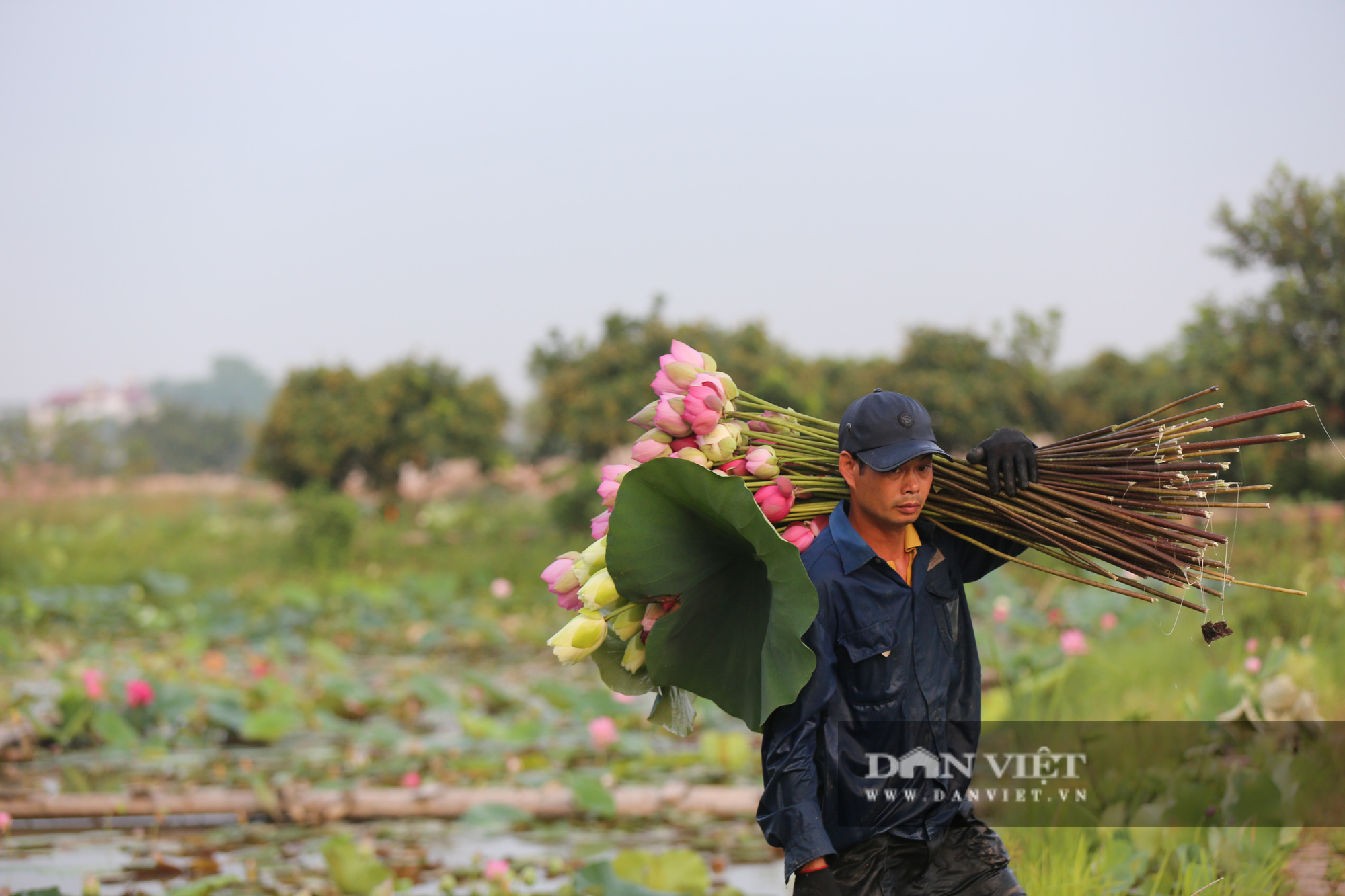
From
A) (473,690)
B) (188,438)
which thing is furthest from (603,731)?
(188,438)

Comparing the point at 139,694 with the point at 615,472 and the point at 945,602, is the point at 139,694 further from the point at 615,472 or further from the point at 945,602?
the point at 945,602

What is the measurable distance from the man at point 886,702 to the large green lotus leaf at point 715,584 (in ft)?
0.30

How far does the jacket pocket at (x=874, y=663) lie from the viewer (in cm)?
190

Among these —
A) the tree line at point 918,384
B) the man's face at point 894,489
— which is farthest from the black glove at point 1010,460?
the tree line at point 918,384

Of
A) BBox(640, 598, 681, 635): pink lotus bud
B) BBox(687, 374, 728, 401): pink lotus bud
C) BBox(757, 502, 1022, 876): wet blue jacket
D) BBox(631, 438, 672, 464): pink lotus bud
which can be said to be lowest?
BBox(757, 502, 1022, 876): wet blue jacket

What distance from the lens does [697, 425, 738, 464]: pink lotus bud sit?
1910 mm

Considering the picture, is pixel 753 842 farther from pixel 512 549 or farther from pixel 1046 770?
pixel 512 549

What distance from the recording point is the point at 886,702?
190cm

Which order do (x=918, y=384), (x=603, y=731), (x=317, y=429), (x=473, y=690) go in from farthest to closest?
(x=918, y=384), (x=317, y=429), (x=473, y=690), (x=603, y=731)

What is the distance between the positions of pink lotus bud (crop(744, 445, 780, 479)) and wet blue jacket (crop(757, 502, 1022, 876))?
16 cm

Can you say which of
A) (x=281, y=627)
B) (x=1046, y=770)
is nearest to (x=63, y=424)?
(x=281, y=627)

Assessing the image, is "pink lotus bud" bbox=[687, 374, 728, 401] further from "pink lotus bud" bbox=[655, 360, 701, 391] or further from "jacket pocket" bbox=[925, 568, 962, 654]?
"jacket pocket" bbox=[925, 568, 962, 654]

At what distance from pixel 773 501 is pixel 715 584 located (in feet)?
0.63

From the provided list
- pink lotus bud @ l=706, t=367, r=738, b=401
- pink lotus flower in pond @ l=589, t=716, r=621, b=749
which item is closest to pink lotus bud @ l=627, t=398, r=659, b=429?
pink lotus bud @ l=706, t=367, r=738, b=401
